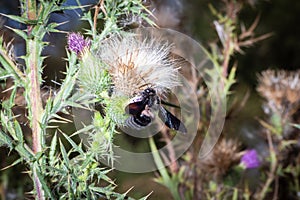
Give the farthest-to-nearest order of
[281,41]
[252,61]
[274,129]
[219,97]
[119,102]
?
[281,41] < [252,61] < [274,129] < [219,97] < [119,102]

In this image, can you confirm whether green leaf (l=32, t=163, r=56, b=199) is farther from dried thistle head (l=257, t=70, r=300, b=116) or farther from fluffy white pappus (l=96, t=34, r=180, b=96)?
dried thistle head (l=257, t=70, r=300, b=116)

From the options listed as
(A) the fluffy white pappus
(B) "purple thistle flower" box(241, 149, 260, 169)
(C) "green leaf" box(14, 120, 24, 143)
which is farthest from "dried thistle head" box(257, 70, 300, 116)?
(C) "green leaf" box(14, 120, 24, 143)

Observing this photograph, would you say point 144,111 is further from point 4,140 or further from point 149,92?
point 4,140

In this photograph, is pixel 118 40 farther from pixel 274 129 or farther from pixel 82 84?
pixel 274 129

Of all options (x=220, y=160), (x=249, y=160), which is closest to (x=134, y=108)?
(x=220, y=160)

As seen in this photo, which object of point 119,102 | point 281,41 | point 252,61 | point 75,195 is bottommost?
point 75,195

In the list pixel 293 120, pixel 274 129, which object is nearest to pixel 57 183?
pixel 274 129

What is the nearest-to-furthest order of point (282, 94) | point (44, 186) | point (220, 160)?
point (44, 186), point (220, 160), point (282, 94)
